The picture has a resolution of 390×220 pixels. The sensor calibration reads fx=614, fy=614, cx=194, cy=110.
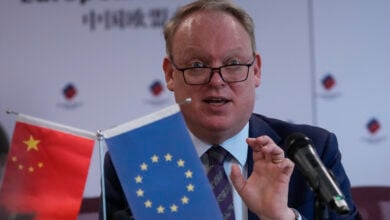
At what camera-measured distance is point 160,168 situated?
1.14m

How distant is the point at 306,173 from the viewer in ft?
3.34

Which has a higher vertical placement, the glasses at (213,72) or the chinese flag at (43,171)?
the glasses at (213,72)

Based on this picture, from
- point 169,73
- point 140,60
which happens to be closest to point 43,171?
point 169,73

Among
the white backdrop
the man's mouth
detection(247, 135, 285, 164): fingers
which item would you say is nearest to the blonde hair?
the man's mouth

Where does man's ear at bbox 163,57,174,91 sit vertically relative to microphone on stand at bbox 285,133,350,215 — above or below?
above

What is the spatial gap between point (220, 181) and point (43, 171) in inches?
19.1

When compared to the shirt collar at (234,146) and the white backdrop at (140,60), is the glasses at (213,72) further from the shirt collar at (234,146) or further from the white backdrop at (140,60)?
the white backdrop at (140,60)

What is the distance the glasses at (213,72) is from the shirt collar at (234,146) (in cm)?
16

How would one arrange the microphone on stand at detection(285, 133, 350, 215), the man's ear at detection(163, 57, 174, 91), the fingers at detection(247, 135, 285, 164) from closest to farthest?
the microphone on stand at detection(285, 133, 350, 215)
the fingers at detection(247, 135, 285, 164)
the man's ear at detection(163, 57, 174, 91)

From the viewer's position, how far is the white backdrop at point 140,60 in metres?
2.96

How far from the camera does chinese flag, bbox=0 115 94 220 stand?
1.13 metres

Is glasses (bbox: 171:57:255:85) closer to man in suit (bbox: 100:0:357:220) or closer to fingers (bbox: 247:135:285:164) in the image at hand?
man in suit (bbox: 100:0:357:220)

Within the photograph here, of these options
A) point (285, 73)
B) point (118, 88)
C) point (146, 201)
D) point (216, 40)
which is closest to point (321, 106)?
point (285, 73)

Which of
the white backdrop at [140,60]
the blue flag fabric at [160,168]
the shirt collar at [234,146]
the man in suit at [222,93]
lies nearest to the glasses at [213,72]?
the man in suit at [222,93]
